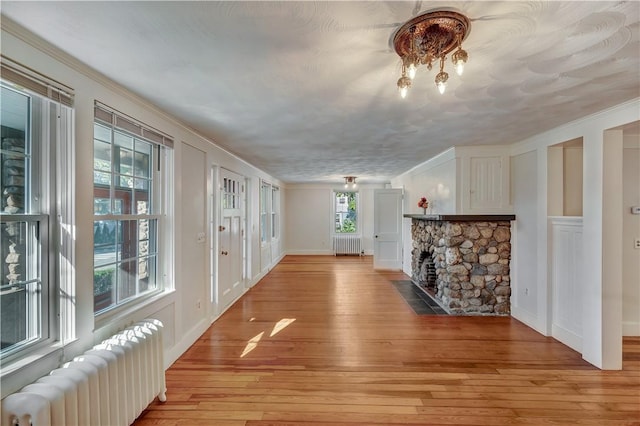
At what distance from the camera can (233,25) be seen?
1318 millimetres

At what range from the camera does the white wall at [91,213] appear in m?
1.46

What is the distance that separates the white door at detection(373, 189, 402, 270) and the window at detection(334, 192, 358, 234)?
2292mm

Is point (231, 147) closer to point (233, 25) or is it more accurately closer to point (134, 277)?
point (134, 277)

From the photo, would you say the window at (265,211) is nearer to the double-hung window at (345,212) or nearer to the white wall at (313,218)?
the white wall at (313,218)

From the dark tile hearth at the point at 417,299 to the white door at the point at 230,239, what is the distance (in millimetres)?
2803

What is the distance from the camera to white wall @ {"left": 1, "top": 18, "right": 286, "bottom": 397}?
1460 mm

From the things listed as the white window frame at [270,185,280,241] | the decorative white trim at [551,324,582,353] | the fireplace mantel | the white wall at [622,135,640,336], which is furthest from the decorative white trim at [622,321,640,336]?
the white window frame at [270,185,280,241]

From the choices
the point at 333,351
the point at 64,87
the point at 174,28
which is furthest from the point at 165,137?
the point at 333,351

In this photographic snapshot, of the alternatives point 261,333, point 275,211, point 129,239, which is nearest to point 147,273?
point 129,239

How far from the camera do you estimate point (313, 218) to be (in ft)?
29.8

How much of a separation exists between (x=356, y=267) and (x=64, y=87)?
6390 millimetres

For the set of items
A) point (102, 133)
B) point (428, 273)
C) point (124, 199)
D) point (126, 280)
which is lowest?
point (428, 273)

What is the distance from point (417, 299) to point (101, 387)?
13.7ft

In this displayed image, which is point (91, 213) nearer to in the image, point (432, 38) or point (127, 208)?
point (127, 208)
